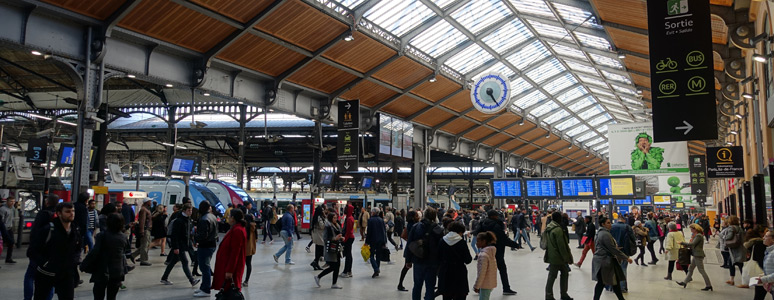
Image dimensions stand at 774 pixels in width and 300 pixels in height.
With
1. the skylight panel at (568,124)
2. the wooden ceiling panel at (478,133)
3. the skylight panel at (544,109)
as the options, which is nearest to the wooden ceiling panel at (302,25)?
the wooden ceiling panel at (478,133)

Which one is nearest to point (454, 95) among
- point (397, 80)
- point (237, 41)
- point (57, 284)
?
point (397, 80)

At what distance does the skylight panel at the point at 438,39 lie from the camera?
19.3 m

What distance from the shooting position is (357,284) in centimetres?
1040

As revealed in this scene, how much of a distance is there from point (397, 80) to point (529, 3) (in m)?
6.12

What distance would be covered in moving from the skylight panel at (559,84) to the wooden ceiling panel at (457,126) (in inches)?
186

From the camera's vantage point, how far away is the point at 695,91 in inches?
311

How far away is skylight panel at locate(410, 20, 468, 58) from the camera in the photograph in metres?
19.3

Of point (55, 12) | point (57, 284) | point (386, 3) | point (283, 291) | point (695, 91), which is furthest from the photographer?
point (386, 3)

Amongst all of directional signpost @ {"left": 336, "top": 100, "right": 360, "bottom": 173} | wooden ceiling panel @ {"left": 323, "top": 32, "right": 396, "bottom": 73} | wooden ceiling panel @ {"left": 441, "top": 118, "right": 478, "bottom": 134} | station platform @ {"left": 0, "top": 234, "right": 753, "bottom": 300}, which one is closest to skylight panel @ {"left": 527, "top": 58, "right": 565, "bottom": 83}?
wooden ceiling panel @ {"left": 441, "top": 118, "right": 478, "bottom": 134}

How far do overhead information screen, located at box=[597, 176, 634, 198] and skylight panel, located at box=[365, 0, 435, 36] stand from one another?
36.0 ft

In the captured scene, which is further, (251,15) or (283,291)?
(251,15)

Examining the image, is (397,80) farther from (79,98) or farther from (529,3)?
(79,98)

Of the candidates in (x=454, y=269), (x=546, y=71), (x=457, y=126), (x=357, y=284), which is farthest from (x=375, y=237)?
(x=457, y=126)

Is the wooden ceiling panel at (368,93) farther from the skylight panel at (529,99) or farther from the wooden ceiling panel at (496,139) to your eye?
the wooden ceiling panel at (496,139)
